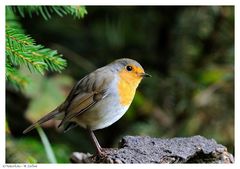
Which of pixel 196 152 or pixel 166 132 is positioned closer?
pixel 196 152

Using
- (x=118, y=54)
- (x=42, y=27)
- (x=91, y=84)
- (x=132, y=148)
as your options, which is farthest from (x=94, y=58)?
(x=132, y=148)

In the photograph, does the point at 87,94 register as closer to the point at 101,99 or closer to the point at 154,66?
the point at 101,99

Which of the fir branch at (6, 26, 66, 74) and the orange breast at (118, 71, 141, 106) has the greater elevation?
the fir branch at (6, 26, 66, 74)

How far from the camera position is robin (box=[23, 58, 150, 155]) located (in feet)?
8.96

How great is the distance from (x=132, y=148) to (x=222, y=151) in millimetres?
414

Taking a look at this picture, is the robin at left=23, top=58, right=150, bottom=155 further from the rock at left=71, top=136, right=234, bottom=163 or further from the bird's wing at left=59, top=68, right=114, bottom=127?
the rock at left=71, top=136, right=234, bottom=163

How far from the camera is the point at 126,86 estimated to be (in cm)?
282

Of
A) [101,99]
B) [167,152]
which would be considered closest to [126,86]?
[101,99]

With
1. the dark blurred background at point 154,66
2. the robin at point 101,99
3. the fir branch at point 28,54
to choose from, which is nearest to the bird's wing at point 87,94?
the robin at point 101,99

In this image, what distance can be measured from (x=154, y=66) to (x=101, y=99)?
148cm

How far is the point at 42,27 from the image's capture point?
13.7 feet

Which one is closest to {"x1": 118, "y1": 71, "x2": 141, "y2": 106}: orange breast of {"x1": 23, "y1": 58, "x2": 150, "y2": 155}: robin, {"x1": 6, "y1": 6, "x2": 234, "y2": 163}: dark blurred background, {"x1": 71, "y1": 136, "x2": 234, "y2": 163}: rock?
{"x1": 23, "y1": 58, "x2": 150, "y2": 155}: robin
